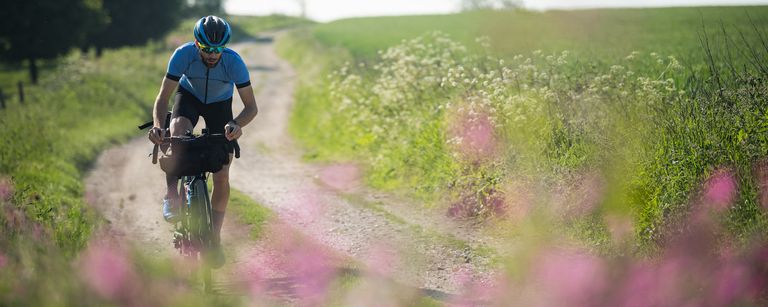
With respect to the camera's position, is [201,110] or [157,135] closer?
[157,135]

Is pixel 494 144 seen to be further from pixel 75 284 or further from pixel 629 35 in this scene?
Result: pixel 629 35

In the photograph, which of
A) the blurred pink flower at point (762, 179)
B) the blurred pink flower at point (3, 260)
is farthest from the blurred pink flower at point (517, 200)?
the blurred pink flower at point (3, 260)

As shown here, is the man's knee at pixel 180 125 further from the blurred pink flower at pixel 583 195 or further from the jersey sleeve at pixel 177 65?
the blurred pink flower at pixel 583 195

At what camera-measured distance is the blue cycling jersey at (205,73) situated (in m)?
5.80

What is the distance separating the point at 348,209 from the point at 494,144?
2206 mm

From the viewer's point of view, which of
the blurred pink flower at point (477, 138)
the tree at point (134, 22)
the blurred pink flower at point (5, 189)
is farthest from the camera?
the tree at point (134, 22)

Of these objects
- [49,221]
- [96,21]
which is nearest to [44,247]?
[49,221]

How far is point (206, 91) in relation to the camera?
5973 millimetres

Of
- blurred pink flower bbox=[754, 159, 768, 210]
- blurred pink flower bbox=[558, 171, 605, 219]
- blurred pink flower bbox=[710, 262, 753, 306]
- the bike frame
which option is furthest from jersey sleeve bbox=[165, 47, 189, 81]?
blurred pink flower bbox=[754, 159, 768, 210]

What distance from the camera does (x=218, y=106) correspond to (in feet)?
20.1

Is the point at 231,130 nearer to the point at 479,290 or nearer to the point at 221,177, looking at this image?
the point at 221,177

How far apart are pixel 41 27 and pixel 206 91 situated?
30.4 meters

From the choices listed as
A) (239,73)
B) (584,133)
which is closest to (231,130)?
(239,73)

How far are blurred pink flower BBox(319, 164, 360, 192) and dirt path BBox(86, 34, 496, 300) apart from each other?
18 mm
